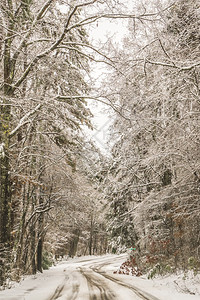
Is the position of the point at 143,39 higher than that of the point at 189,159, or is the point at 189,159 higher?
the point at 143,39

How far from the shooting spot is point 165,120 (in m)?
5.93

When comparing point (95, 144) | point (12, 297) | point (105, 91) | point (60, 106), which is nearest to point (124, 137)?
point (95, 144)

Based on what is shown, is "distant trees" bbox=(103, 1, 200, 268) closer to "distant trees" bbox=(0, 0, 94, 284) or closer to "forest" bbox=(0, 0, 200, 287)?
"forest" bbox=(0, 0, 200, 287)

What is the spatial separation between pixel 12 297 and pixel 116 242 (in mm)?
11883

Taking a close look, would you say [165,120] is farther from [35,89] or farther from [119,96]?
[35,89]

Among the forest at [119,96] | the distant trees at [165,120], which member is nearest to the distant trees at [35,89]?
the forest at [119,96]

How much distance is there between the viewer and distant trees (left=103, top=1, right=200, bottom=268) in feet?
17.9

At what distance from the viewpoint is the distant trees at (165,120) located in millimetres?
5441

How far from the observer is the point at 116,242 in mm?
16391

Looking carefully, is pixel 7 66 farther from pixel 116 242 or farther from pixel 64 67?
pixel 116 242

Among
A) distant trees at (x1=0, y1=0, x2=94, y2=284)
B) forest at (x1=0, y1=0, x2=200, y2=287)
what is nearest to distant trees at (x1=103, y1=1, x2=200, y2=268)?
forest at (x1=0, y1=0, x2=200, y2=287)

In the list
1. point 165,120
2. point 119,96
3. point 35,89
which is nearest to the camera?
point 165,120

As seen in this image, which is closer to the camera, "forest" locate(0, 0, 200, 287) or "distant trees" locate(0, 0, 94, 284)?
"forest" locate(0, 0, 200, 287)

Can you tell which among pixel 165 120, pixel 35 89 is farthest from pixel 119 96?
pixel 35 89
